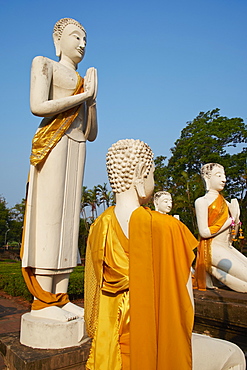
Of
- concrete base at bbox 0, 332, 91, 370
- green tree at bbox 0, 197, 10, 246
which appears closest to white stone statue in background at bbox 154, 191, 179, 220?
concrete base at bbox 0, 332, 91, 370

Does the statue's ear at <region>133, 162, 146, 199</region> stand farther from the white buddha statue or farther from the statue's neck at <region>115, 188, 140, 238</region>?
the white buddha statue

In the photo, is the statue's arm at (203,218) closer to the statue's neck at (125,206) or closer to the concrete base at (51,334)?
the concrete base at (51,334)

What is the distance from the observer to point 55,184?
9.91 feet

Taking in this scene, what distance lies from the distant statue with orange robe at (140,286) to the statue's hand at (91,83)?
145 centimetres

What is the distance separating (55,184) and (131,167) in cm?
Result: 137

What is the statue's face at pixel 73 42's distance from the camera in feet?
10.9

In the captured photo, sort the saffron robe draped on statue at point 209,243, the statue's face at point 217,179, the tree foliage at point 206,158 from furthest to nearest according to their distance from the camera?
the tree foliage at point 206,158, the statue's face at point 217,179, the saffron robe draped on statue at point 209,243

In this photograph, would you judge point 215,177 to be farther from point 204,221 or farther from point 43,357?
point 43,357

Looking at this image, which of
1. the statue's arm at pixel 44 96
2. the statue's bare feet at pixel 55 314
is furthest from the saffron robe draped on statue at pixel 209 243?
the statue's arm at pixel 44 96

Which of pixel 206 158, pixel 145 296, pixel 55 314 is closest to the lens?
pixel 145 296

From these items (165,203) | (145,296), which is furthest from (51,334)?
(165,203)

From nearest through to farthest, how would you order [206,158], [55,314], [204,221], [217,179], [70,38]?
[55,314]
[70,38]
[204,221]
[217,179]
[206,158]

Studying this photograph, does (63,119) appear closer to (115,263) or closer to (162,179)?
(115,263)

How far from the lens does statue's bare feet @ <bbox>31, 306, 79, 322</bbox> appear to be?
2.78 m
